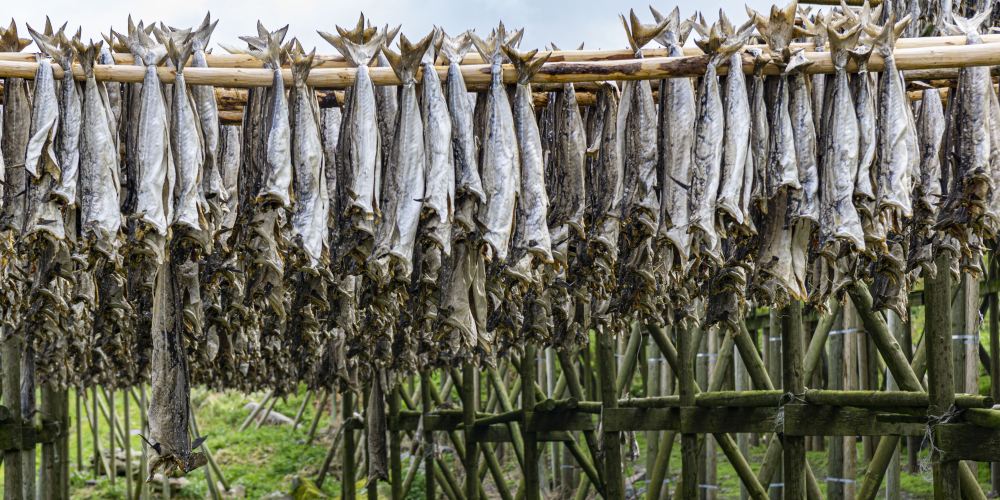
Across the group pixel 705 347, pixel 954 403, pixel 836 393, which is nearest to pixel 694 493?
pixel 836 393

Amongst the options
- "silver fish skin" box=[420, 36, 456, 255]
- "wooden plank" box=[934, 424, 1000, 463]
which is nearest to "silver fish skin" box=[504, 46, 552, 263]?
"silver fish skin" box=[420, 36, 456, 255]

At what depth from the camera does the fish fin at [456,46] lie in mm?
3332

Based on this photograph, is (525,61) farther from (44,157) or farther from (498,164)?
(44,157)

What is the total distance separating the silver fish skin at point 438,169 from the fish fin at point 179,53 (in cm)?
77

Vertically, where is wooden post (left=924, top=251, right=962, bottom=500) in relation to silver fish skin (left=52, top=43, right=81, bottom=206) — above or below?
below

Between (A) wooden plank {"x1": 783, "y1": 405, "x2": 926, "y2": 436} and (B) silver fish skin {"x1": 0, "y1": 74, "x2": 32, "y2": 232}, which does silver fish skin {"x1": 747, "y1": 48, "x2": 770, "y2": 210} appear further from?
(B) silver fish skin {"x1": 0, "y1": 74, "x2": 32, "y2": 232}

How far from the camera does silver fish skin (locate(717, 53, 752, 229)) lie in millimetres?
3271

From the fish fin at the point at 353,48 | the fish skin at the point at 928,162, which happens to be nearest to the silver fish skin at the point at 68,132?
the fish fin at the point at 353,48

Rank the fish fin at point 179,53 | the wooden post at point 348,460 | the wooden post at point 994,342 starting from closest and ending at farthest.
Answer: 1. the fish fin at point 179,53
2. the wooden post at point 994,342
3. the wooden post at point 348,460

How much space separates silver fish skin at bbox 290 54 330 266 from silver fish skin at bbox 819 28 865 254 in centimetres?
164

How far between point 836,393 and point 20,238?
3897 millimetres

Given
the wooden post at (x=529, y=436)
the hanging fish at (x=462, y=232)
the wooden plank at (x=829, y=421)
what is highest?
the hanging fish at (x=462, y=232)

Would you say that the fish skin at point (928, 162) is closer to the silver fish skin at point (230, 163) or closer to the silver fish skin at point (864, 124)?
the silver fish skin at point (864, 124)

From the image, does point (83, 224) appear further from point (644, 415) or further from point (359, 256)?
point (644, 415)
